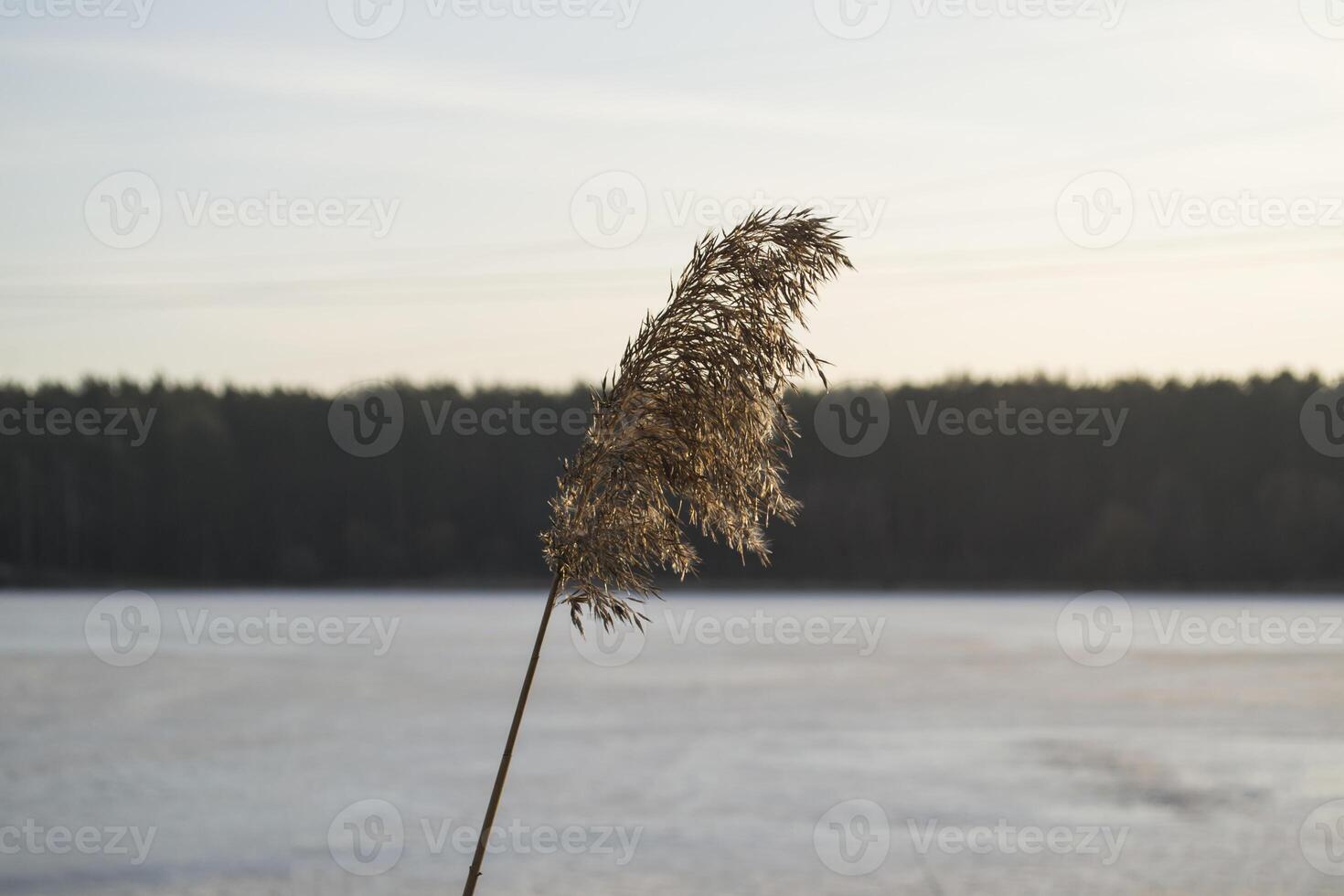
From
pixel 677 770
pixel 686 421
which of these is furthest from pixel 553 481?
pixel 686 421

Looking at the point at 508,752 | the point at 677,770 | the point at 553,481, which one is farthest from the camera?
the point at 553,481

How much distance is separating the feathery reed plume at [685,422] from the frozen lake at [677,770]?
29.4 feet

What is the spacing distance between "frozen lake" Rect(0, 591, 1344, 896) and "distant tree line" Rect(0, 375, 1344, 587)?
4756 cm

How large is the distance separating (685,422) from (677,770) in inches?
590

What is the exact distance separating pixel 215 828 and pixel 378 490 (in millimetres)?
79346

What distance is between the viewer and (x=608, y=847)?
15133mm

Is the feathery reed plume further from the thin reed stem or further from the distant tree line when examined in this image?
the distant tree line

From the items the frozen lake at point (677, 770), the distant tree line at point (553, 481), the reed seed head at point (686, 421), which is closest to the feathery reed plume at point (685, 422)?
the reed seed head at point (686, 421)

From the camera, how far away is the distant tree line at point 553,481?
86625mm

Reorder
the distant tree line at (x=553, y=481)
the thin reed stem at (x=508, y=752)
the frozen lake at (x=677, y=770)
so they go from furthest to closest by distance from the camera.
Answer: the distant tree line at (x=553, y=481), the frozen lake at (x=677, y=770), the thin reed stem at (x=508, y=752)

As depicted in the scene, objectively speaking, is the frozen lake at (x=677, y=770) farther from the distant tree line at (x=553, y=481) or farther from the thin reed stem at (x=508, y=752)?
the distant tree line at (x=553, y=481)

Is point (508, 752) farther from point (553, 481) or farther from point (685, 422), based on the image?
point (553, 481)

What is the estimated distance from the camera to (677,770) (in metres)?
19.6

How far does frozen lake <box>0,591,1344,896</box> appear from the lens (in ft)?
47.2
